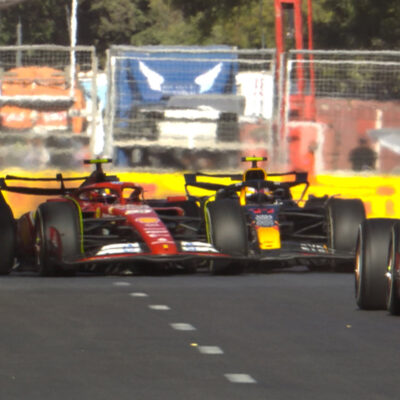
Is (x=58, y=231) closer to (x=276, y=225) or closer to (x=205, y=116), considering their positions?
(x=276, y=225)

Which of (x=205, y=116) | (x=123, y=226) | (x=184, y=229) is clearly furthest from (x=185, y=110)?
(x=123, y=226)

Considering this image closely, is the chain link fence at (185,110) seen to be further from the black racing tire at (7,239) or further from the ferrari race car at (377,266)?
the ferrari race car at (377,266)

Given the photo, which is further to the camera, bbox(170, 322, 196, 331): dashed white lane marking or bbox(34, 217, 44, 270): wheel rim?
bbox(34, 217, 44, 270): wheel rim

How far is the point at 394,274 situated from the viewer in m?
12.1

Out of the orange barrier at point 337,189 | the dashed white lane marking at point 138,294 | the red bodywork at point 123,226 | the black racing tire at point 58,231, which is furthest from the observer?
the orange barrier at point 337,189

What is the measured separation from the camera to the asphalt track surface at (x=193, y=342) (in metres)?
8.70

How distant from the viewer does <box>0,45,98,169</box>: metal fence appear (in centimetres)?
2547

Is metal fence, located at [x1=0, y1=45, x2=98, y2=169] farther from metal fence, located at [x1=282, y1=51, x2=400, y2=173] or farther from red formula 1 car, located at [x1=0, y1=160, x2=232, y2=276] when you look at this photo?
red formula 1 car, located at [x1=0, y1=160, x2=232, y2=276]

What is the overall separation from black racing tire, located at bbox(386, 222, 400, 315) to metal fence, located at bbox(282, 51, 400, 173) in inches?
504

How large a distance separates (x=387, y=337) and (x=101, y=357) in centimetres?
215

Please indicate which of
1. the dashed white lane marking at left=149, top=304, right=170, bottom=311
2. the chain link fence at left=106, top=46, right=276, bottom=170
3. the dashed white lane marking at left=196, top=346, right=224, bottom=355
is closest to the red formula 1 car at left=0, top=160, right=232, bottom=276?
the dashed white lane marking at left=149, top=304, right=170, bottom=311

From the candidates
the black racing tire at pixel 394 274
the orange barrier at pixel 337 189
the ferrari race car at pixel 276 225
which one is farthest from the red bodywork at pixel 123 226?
the orange barrier at pixel 337 189

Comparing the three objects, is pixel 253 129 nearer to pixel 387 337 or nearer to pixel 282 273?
pixel 282 273

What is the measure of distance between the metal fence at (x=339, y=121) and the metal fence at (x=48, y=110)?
3010 millimetres
